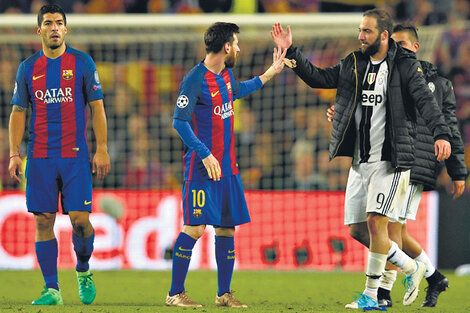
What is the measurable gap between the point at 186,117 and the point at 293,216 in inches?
177

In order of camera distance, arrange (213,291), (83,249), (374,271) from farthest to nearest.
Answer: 1. (213,291)
2. (83,249)
3. (374,271)

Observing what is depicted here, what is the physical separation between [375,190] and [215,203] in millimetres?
1117

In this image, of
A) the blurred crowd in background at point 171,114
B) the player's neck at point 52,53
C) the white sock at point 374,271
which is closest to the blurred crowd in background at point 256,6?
the blurred crowd in background at point 171,114

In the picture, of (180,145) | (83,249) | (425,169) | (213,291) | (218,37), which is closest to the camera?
(218,37)

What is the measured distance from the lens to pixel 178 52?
38.5 ft

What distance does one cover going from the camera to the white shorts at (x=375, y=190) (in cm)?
613

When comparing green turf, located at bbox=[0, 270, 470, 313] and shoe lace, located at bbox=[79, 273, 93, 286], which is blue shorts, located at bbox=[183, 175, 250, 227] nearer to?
green turf, located at bbox=[0, 270, 470, 313]

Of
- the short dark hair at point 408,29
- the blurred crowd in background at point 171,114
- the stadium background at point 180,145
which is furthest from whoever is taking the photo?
the blurred crowd in background at point 171,114

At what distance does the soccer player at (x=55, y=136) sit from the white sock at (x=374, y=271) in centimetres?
208

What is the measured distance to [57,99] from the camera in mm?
6664

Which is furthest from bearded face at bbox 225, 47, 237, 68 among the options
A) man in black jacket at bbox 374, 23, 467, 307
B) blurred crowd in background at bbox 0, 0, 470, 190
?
blurred crowd in background at bbox 0, 0, 470, 190

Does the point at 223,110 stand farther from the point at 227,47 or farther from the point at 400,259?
the point at 400,259

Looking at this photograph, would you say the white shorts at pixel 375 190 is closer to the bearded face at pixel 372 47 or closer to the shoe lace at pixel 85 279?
the bearded face at pixel 372 47

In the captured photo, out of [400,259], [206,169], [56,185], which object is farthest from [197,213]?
[400,259]
